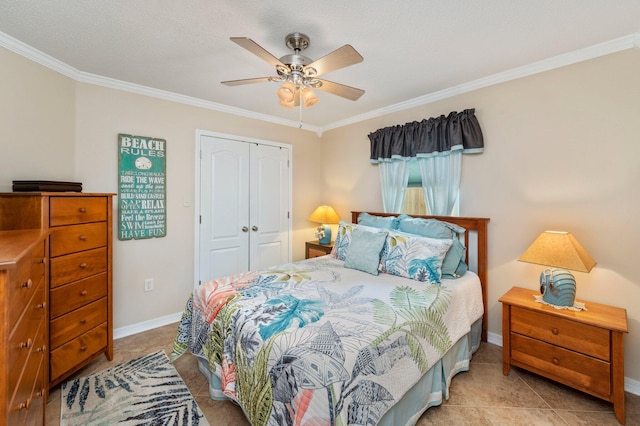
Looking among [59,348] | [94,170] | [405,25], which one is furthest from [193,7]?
[59,348]

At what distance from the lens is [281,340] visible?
133cm

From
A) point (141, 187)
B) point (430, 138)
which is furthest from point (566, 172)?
point (141, 187)

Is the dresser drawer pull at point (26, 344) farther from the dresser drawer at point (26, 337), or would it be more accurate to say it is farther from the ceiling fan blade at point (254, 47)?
the ceiling fan blade at point (254, 47)

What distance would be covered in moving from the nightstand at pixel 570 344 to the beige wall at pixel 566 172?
0.32m

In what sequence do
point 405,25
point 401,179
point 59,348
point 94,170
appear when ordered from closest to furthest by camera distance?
point 405,25 → point 59,348 → point 94,170 → point 401,179

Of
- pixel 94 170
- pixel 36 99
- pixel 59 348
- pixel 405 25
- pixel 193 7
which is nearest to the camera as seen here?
pixel 193 7

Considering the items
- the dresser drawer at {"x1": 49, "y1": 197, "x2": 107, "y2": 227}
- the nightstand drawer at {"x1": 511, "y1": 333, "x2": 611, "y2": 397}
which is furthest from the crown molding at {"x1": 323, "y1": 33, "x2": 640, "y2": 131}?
the dresser drawer at {"x1": 49, "y1": 197, "x2": 107, "y2": 227}

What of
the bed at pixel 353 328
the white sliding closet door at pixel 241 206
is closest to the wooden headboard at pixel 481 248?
the bed at pixel 353 328

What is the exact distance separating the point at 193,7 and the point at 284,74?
24.6 inches

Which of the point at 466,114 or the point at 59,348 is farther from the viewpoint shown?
the point at 466,114

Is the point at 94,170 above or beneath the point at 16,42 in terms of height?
beneath

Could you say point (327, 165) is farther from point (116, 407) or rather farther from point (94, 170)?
point (116, 407)

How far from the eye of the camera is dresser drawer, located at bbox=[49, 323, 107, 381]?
1883mm

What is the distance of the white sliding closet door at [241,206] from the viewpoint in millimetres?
3277
